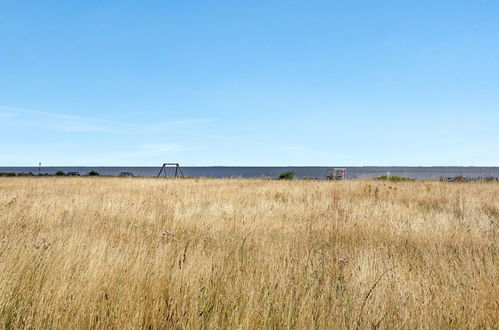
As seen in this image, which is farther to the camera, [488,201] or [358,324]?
[488,201]

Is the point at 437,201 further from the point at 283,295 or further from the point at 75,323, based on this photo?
the point at 75,323

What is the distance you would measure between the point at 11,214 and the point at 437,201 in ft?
41.3

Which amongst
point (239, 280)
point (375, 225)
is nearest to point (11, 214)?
point (239, 280)

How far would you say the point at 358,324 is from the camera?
8.63 ft

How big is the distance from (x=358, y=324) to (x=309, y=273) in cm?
114

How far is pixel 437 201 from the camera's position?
11.6m

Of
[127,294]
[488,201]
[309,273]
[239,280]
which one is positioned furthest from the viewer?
[488,201]

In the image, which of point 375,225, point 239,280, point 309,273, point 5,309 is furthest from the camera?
point 375,225

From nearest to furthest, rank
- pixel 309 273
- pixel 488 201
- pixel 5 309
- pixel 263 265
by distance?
pixel 5 309 < pixel 309 273 < pixel 263 265 < pixel 488 201

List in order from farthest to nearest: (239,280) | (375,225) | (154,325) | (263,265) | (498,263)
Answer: (375,225) < (498,263) < (263,265) < (239,280) < (154,325)

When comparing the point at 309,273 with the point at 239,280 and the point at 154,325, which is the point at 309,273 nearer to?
the point at 239,280

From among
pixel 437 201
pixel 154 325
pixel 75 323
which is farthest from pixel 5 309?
pixel 437 201

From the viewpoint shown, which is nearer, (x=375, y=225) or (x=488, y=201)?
(x=375, y=225)

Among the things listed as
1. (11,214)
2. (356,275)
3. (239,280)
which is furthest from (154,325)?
(11,214)
